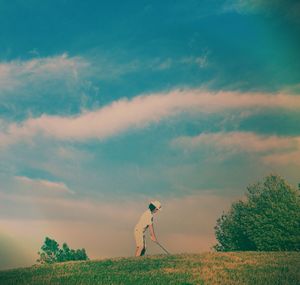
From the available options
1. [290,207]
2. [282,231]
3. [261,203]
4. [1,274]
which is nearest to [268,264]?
[1,274]

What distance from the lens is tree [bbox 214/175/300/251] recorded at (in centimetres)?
4318

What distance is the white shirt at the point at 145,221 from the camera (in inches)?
723

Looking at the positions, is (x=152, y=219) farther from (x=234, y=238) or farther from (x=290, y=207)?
(x=234, y=238)

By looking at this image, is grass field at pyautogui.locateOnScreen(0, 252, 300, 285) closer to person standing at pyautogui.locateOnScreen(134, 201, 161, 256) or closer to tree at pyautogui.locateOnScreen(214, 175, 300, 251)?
person standing at pyautogui.locateOnScreen(134, 201, 161, 256)

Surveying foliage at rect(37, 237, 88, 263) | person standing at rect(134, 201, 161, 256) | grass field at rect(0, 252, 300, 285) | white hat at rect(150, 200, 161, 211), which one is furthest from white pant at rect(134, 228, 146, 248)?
foliage at rect(37, 237, 88, 263)

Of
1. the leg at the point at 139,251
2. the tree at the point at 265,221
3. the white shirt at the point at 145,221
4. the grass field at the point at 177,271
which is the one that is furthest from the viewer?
the tree at the point at 265,221

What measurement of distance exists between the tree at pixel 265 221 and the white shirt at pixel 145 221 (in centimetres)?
2716

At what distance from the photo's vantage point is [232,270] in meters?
14.0

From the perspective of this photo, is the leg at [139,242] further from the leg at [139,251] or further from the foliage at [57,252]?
the foliage at [57,252]

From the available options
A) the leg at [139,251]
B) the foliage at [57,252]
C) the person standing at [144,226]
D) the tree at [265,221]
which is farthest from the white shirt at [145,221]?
the foliage at [57,252]

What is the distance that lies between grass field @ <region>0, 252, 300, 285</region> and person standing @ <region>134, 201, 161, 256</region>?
114cm

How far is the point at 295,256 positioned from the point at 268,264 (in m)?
2.47

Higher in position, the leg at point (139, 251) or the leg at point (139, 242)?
the leg at point (139, 242)

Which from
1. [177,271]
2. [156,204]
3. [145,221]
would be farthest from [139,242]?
[177,271]
